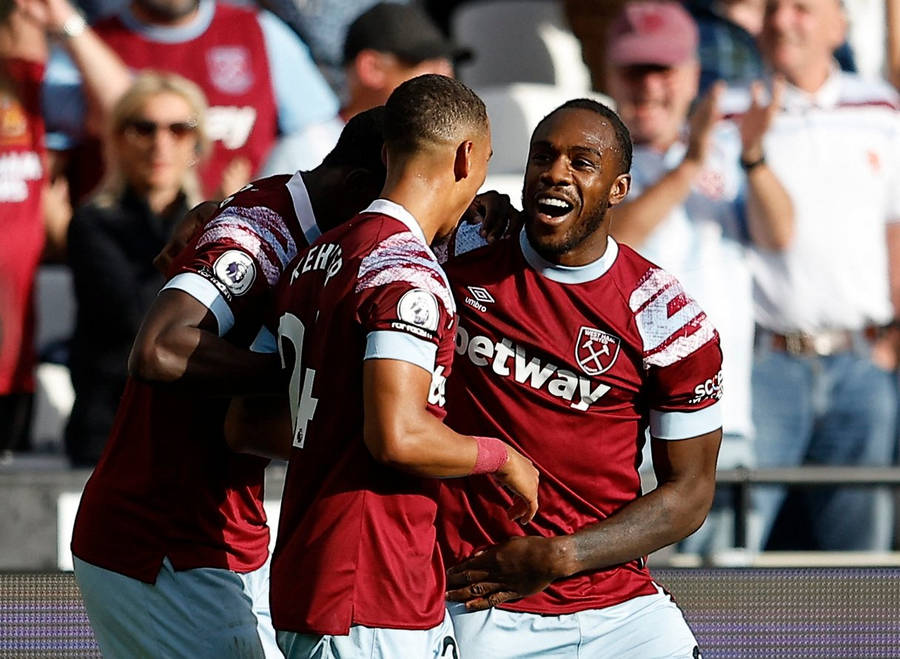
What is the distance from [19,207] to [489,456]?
4457 mm

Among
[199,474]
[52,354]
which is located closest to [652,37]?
[52,354]

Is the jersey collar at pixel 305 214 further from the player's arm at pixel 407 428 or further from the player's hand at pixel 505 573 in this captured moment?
the player's hand at pixel 505 573

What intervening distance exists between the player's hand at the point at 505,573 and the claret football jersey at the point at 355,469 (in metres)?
0.47

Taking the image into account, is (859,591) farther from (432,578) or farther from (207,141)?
(207,141)

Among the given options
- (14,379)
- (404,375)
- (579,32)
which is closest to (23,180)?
(14,379)

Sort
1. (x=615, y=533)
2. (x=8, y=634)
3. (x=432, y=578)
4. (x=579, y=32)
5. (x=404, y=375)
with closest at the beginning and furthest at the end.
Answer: (x=404, y=375)
(x=432, y=578)
(x=615, y=533)
(x=8, y=634)
(x=579, y=32)

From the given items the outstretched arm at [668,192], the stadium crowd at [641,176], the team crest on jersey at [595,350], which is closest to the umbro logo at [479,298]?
the team crest on jersey at [595,350]

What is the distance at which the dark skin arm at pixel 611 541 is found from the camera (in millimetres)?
3963

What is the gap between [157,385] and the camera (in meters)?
3.76

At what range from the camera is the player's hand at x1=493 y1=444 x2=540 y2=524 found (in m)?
3.51

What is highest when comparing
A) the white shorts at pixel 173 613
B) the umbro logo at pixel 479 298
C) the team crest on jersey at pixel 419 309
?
the team crest on jersey at pixel 419 309

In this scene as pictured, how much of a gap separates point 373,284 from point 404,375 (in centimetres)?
22

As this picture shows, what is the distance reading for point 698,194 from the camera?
7191 mm

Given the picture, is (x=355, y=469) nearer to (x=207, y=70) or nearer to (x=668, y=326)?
(x=668, y=326)
